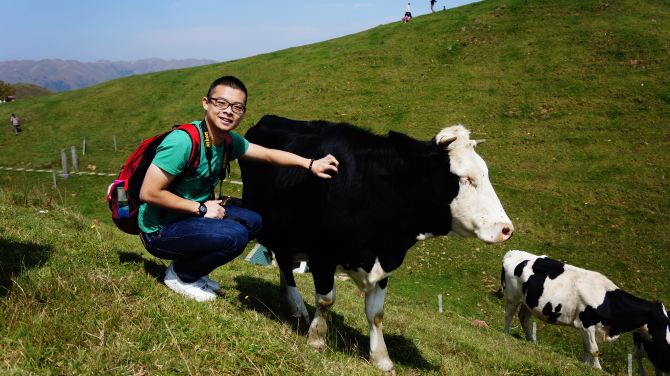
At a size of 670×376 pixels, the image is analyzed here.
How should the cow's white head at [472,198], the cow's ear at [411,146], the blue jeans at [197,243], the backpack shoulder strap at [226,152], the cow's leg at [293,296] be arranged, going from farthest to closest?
the cow's leg at [293,296] < the cow's ear at [411,146] < the backpack shoulder strap at [226,152] < the cow's white head at [472,198] < the blue jeans at [197,243]

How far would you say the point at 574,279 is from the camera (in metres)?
11.8

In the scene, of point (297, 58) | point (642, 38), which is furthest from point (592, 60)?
point (297, 58)

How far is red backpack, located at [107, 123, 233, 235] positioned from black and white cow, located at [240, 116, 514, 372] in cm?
112

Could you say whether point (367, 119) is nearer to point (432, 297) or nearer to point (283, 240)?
point (432, 297)

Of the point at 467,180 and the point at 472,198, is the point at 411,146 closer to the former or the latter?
the point at 467,180

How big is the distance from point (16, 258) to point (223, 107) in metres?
2.87

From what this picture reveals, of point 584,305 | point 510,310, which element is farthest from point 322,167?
point 510,310

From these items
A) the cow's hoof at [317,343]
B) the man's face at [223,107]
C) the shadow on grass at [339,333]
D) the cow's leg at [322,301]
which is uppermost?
the man's face at [223,107]

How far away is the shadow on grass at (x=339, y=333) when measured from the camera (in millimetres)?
5652

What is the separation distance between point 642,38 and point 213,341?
37699mm

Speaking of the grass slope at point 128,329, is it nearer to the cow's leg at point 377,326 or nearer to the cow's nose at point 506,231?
the cow's leg at point 377,326

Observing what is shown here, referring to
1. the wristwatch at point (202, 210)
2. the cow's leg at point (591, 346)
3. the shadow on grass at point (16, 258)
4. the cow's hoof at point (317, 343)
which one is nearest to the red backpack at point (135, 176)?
the wristwatch at point (202, 210)

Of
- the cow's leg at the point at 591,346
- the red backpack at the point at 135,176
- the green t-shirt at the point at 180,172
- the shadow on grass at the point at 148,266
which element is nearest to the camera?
the green t-shirt at the point at 180,172

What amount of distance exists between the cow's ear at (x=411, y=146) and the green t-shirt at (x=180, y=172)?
164 cm
